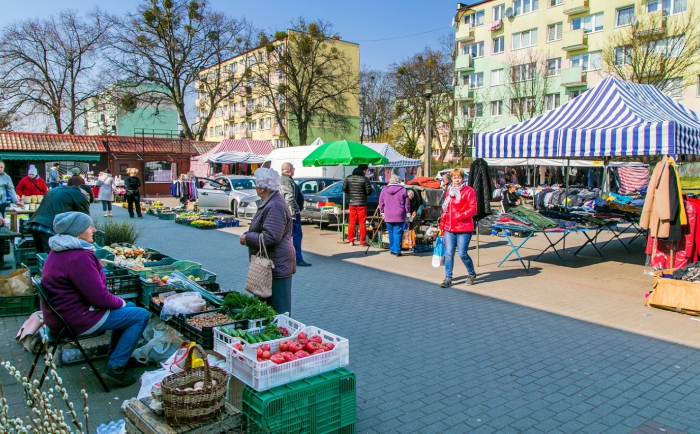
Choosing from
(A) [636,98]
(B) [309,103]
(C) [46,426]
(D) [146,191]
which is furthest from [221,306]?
(B) [309,103]

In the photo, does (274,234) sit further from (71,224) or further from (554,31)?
(554,31)

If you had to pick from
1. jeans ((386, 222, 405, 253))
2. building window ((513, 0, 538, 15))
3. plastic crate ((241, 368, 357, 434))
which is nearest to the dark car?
jeans ((386, 222, 405, 253))

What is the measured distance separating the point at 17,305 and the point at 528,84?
41189mm

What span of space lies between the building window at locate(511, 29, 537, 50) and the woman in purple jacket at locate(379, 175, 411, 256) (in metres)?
38.9

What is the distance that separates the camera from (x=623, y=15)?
123ft

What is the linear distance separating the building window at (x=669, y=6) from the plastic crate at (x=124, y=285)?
39387mm

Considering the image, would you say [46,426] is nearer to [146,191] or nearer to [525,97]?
[146,191]

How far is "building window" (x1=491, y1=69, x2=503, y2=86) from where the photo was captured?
152ft

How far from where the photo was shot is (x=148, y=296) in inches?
212

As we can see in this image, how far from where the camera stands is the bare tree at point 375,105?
6103cm

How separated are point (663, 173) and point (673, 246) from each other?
1252 millimetres

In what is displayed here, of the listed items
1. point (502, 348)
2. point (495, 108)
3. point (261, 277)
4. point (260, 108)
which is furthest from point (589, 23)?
point (261, 277)

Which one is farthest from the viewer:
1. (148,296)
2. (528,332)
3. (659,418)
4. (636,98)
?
(636,98)

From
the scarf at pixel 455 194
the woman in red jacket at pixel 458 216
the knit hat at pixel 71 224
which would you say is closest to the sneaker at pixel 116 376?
the knit hat at pixel 71 224
